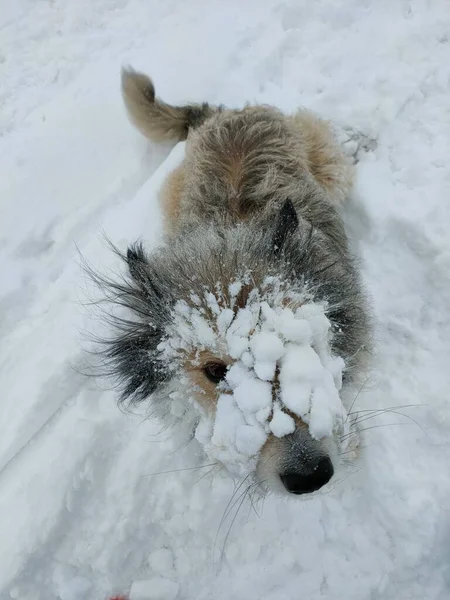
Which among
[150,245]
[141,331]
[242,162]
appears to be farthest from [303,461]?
[150,245]

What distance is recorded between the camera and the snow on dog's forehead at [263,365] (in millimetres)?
1763

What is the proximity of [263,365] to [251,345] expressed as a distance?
0.10 meters

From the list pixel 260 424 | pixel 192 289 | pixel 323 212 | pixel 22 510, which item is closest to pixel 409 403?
pixel 323 212

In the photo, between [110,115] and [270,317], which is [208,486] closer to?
[270,317]

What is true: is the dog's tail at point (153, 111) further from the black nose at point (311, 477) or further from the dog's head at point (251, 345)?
the black nose at point (311, 477)

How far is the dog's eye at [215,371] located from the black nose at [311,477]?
0.49 metres

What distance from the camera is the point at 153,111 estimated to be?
4.13 m

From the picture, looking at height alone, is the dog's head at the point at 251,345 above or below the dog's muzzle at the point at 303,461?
above

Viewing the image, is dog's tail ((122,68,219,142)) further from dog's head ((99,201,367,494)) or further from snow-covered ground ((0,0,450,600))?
dog's head ((99,201,367,494))

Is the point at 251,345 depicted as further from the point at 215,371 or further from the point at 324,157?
the point at 324,157

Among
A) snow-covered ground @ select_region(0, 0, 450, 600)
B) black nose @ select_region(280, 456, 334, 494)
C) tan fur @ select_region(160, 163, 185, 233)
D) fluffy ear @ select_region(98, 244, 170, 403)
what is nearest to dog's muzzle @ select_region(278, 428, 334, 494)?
black nose @ select_region(280, 456, 334, 494)

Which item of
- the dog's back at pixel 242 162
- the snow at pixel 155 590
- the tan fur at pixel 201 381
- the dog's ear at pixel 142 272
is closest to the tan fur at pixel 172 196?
the dog's back at pixel 242 162

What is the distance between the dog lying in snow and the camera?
1.78 metres

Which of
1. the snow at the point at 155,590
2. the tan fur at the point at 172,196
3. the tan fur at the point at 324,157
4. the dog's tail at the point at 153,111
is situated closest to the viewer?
the snow at the point at 155,590
